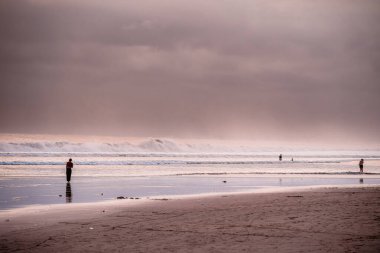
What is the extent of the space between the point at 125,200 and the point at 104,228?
8793 mm

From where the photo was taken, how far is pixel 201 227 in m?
14.5

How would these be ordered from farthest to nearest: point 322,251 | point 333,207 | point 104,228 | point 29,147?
1. point 29,147
2. point 333,207
3. point 104,228
4. point 322,251

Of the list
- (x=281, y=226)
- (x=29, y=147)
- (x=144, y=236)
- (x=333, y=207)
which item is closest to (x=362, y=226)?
(x=281, y=226)

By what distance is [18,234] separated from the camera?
537 inches

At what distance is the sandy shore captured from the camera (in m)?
11.8

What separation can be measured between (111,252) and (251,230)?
4.24 meters

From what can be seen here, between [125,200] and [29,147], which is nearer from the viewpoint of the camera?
[125,200]

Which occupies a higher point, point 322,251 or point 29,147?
point 29,147

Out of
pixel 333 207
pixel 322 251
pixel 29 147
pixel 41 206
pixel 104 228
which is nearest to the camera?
pixel 322 251

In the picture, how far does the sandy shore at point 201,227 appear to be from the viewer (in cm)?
1177

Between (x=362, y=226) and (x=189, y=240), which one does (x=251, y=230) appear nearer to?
(x=189, y=240)

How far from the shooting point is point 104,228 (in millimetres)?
14516

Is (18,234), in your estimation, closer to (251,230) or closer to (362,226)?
(251,230)

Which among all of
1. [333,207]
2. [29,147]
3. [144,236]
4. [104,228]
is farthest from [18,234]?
[29,147]
